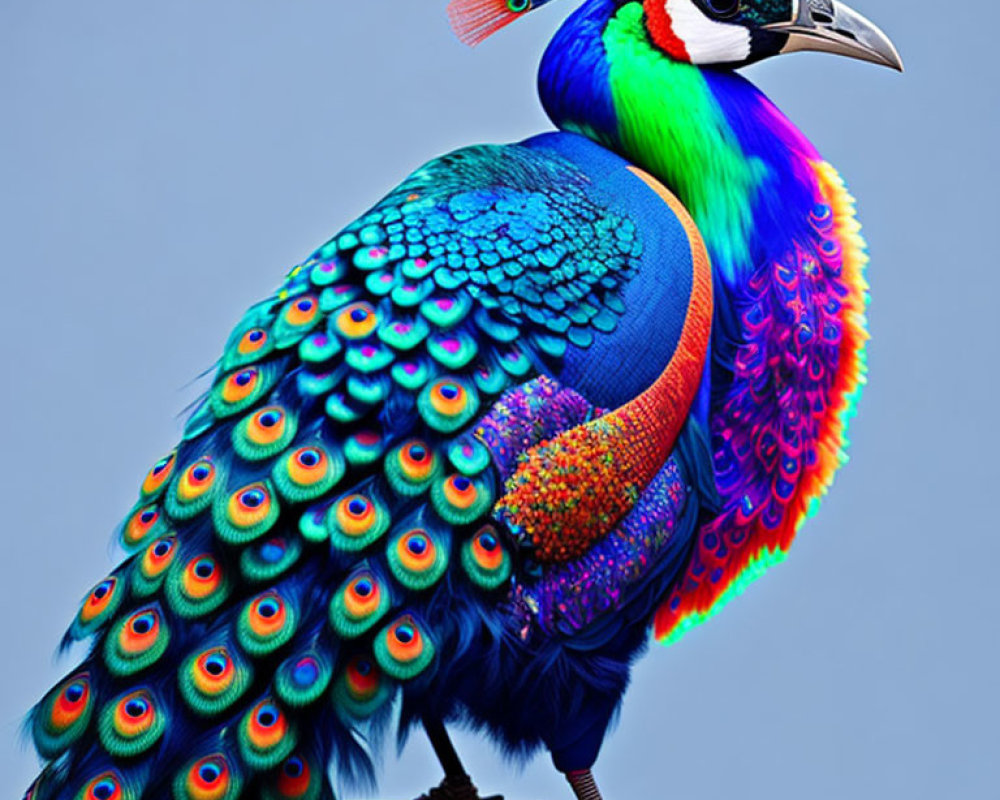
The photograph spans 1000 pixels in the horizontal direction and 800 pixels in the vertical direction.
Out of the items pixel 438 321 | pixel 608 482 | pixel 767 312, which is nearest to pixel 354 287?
pixel 438 321

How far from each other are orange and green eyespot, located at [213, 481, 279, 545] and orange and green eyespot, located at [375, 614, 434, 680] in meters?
0.26

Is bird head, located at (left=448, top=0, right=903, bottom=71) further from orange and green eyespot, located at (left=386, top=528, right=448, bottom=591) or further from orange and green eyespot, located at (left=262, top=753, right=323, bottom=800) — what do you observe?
orange and green eyespot, located at (left=262, top=753, right=323, bottom=800)

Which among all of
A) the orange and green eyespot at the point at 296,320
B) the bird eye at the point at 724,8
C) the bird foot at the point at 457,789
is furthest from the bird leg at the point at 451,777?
the bird eye at the point at 724,8

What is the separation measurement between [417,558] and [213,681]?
0.37 metres

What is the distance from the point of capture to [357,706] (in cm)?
327

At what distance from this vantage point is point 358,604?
128 inches

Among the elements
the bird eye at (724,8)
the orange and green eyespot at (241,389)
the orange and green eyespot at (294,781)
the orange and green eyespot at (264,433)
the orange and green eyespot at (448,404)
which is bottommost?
the orange and green eyespot at (294,781)

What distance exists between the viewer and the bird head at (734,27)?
378 cm

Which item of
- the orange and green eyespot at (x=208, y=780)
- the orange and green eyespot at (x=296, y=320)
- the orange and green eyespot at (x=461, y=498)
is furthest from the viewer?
the orange and green eyespot at (x=296, y=320)

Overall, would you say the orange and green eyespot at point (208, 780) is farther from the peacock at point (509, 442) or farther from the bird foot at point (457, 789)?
the bird foot at point (457, 789)

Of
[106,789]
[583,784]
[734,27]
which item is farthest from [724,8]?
[106,789]

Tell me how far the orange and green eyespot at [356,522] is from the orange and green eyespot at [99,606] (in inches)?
15.2

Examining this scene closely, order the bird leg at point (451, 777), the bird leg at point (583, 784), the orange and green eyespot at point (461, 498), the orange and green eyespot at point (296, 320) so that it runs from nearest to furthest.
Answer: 1. the orange and green eyespot at point (461, 498)
2. the orange and green eyespot at point (296, 320)
3. the bird leg at point (583, 784)
4. the bird leg at point (451, 777)

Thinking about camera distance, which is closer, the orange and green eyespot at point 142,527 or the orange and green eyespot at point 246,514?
the orange and green eyespot at point 246,514
